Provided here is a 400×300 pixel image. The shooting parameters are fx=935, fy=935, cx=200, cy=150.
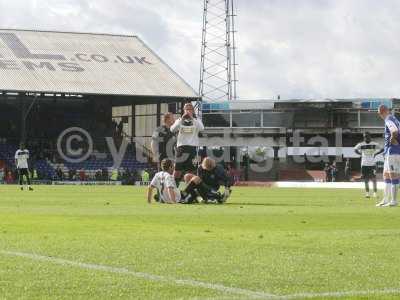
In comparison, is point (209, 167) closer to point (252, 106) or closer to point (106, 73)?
point (106, 73)

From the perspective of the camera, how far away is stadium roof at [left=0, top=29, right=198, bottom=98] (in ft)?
194

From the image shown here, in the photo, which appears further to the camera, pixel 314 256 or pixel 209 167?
pixel 209 167

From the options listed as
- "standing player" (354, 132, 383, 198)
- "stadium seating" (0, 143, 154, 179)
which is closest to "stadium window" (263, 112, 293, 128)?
"stadium seating" (0, 143, 154, 179)

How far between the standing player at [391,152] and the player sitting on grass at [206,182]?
129 inches

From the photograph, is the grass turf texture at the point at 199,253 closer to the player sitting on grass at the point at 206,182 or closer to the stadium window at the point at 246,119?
the player sitting on grass at the point at 206,182

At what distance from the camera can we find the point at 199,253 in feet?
27.9

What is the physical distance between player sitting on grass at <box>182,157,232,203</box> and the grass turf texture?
178 inches

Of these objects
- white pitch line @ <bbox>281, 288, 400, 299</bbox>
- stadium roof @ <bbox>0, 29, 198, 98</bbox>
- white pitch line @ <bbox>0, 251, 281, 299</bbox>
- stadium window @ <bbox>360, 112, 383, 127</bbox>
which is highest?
stadium roof @ <bbox>0, 29, 198, 98</bbox>

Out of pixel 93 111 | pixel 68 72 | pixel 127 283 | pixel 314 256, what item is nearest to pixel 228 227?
pixel 314 256

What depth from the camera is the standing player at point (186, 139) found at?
19.5 m

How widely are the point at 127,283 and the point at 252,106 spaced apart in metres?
71.8

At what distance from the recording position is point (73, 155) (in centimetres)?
6297

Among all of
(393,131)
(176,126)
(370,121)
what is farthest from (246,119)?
(393,131)

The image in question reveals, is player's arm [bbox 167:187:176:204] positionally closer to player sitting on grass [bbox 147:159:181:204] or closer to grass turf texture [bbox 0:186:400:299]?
player sitting on grass [bbox 147:159:181:204]
